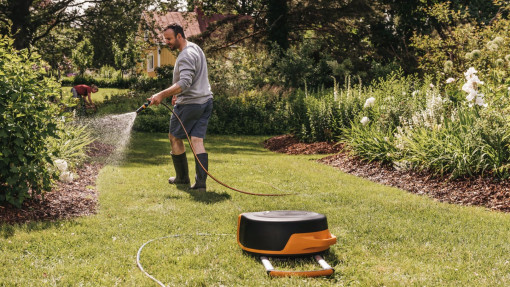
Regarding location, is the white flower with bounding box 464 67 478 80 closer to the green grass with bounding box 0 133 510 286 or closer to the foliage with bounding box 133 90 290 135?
the green grass with bounding box 0 133 510 286

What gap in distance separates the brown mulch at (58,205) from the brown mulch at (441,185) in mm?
3416

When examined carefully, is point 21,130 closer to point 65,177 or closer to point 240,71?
point 65,177

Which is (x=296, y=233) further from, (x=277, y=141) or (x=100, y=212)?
(x=277, y=141)

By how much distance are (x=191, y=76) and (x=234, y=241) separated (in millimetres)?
A: 2135

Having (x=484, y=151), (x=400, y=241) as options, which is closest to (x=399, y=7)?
(x=484, y=151)

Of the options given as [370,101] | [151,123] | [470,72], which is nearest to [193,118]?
[370,101]

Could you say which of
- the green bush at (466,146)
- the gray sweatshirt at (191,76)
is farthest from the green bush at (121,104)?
the green bush at (466,146)

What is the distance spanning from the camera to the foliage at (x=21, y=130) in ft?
12.2

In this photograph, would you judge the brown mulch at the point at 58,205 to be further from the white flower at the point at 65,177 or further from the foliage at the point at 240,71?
the foliage at the point at 240,71

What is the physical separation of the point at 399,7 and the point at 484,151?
13298mm

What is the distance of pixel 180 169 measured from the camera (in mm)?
5562

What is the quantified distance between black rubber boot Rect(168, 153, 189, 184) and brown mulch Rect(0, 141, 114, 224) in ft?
3.05

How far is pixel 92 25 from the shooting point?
53.1 feet

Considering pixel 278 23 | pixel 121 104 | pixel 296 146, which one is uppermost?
pixel 278 23
